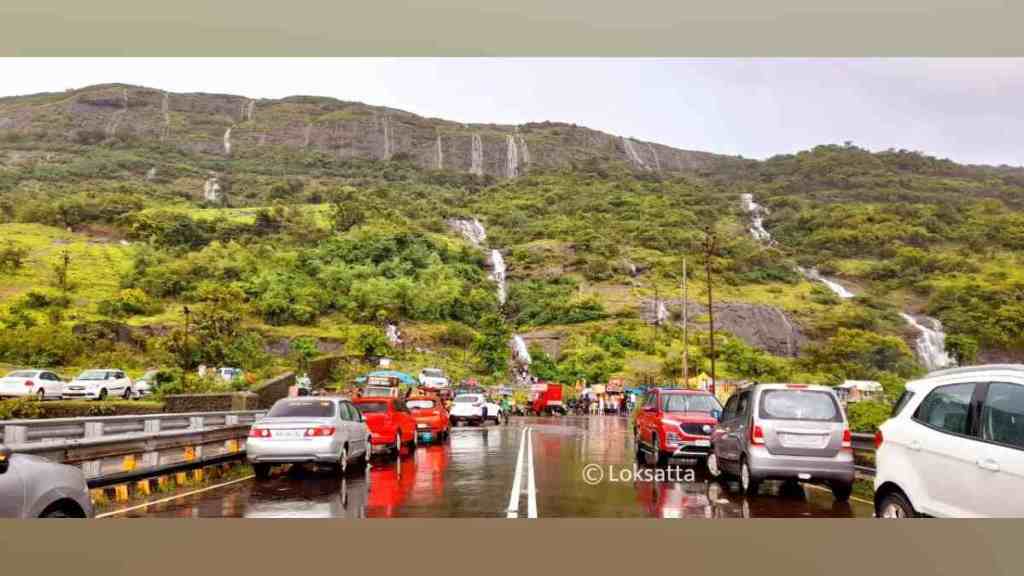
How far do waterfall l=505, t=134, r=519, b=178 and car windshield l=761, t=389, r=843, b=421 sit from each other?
164 ft

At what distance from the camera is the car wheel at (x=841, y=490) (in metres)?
12.1

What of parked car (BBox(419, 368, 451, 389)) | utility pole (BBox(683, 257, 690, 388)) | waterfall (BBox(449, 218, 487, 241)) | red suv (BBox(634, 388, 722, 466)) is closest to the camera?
red suv (BBox(634, 388, 722, 466))

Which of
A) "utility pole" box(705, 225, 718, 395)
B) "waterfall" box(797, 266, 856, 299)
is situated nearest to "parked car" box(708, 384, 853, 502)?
"utility pole" box(705, 225, 718, 395)

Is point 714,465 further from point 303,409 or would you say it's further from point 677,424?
point 303,409

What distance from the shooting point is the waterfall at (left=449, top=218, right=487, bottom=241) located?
40622 millimetres

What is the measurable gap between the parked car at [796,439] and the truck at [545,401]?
82.1 ft

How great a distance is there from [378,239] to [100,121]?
109 feet

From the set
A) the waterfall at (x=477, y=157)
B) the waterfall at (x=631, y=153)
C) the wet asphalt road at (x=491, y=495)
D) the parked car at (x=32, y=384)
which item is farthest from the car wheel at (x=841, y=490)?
the waterfall at (x=477, y=157)

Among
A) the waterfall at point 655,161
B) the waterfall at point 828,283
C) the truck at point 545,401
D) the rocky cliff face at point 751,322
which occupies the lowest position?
the truck at point 545,401

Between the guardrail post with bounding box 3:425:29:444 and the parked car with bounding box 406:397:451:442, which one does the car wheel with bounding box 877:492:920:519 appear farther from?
the parked car with bounding box 406:397:451:442

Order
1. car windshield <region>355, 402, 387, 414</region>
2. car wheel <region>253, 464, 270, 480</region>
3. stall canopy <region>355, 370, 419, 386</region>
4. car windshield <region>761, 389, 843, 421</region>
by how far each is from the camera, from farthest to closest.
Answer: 1. stall canopy <region>355, 370, 419, 386</region>
2. car windshield <region>355, 402, 387, 414</region>
3. car wheel <region>253, 464, 270, 480</region>
4. car windshield <region>761, 389, 843, 421</region>

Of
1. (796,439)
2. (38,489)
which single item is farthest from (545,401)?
(38,489)

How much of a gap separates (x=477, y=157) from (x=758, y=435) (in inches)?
2538

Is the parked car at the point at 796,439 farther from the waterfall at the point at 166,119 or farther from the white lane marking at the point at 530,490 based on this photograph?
the waterfall at the point at 166,119
